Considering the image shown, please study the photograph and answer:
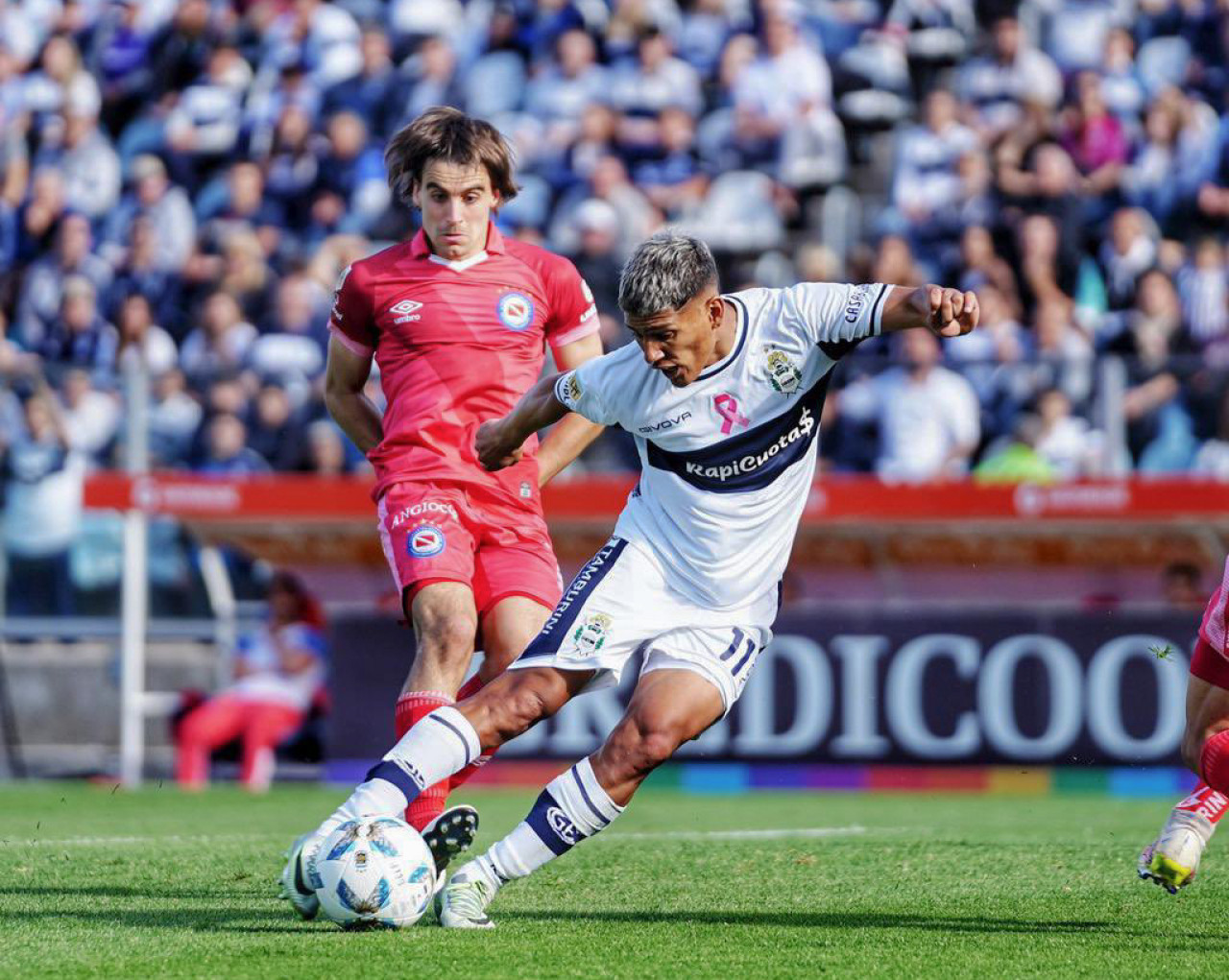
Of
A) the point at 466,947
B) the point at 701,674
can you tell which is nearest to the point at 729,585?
the point at 701,674

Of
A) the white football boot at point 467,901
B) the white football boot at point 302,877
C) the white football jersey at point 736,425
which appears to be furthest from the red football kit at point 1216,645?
the white football boot at point 302,877

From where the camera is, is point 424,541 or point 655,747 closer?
point 655,747

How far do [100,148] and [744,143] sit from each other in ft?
21.7

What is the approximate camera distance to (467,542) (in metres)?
7.30

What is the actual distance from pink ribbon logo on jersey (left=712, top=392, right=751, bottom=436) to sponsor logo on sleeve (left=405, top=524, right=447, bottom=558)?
4.37 feet

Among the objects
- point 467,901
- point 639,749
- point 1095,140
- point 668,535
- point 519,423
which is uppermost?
point 1095,140

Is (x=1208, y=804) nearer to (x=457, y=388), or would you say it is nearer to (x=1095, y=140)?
(x=457, y=388)

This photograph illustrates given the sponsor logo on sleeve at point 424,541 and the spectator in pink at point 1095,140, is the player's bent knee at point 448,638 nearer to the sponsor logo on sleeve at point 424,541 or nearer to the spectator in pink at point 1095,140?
the sponsor logo on sleeve at point 424,541

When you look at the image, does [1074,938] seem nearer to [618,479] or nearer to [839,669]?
[839,669]

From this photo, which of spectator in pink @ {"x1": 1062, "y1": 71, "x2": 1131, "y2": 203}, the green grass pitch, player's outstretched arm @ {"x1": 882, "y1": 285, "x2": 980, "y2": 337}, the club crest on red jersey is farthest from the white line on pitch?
spectator in pink @ {"x1": 1062, "y1": 71, "x2": 1131, "y2": 203}

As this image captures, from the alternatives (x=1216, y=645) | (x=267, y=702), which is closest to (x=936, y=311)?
(x=1216, y=645)

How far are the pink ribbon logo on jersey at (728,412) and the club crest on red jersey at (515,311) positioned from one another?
1.54 m

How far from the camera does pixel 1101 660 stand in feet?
43.8

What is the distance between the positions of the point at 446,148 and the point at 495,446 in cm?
137
